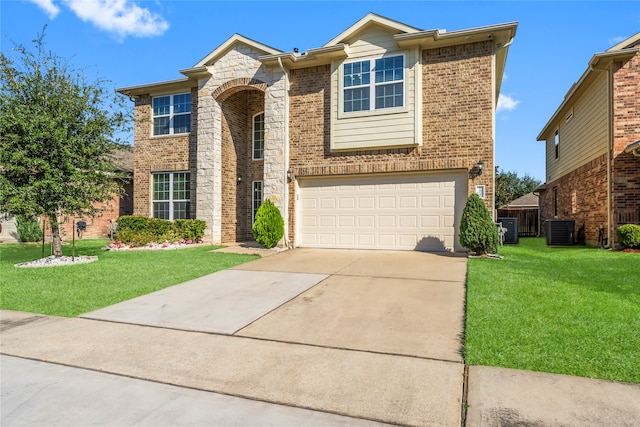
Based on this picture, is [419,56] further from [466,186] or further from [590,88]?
[590,88]

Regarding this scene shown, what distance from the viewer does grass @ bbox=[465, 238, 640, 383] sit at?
322 centimetres

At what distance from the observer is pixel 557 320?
13.9 ft

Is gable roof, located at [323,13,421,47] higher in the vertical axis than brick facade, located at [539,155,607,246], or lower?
higher

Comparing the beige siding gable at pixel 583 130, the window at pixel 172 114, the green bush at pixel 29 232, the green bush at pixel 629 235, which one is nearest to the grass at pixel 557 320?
the green bush at pixel 629 235

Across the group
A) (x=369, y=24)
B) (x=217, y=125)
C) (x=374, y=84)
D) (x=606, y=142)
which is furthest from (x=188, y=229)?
(x=606, y=142)

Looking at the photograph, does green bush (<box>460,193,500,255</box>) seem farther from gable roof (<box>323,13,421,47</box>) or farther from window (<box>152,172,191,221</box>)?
window (<box>152,172,191,221</box>)

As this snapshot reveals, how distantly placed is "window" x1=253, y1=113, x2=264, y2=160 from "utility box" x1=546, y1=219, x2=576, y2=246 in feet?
36.6

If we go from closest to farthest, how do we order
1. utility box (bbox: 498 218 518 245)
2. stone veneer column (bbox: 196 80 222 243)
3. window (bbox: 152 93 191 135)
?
1. utility box (bbox: 498 218 518 245)
2. stone veneer column (bbox: 196 80 222 243)
3. window (bbox: 152 93 191 135)

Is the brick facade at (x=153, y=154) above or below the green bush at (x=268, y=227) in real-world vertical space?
above

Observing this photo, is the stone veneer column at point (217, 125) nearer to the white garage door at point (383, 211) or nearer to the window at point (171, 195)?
the window at point (171, 195)

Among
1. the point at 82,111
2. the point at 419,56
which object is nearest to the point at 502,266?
the point at 419,56

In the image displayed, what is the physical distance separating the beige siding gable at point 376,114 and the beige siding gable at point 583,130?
6.21m

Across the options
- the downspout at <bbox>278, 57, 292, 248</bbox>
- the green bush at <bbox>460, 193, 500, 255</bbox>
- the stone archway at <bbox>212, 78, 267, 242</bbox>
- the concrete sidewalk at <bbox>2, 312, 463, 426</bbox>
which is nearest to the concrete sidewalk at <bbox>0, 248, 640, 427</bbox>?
the concrete sidewalk at <bbox>2, 312, 463, 426</bbox>

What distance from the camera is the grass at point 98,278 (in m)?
5.49
